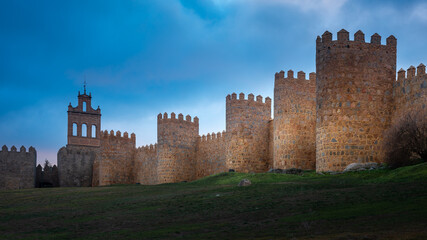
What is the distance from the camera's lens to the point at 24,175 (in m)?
40.3

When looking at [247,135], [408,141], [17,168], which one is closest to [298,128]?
[247,135]

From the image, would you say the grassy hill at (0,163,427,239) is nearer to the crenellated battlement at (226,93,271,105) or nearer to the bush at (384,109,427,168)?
the bush at (384,109,427,168)

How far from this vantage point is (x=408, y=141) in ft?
58.0

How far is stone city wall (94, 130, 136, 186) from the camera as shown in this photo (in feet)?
131

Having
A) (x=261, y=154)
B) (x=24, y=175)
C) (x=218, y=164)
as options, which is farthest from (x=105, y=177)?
(x=261, y=154)

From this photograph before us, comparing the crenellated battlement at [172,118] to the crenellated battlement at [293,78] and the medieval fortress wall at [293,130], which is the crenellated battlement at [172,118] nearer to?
the medieval fortress wall at [293,130]

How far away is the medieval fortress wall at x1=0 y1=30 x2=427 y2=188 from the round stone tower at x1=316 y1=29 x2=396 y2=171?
0.04 m

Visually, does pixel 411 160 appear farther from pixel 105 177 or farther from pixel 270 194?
pixel 105 177

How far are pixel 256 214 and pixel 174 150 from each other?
74.3 feet

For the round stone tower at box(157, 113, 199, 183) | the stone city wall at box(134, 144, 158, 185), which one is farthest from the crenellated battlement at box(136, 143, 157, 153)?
the round stone tower at box(157, 113, 199, 183)

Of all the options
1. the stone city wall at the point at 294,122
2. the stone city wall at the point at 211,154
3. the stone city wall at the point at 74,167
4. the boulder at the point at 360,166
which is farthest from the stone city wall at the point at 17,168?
the boulder at the point at 360,166

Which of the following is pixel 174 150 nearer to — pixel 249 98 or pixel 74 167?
pixel 249 98

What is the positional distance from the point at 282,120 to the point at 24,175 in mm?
22581

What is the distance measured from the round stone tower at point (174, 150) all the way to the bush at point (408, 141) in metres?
18.2
